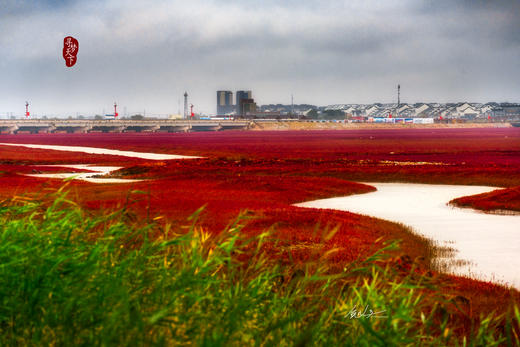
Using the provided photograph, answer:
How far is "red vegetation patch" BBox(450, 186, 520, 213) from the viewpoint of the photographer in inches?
998

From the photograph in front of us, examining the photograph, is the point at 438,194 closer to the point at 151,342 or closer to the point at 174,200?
the point at 174,200

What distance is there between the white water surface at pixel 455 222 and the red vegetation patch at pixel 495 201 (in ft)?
2.19

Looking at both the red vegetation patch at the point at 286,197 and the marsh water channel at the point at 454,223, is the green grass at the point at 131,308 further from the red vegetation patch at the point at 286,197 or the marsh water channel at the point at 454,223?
the marsh water channel at the point at 454,223

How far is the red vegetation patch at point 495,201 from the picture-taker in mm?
25344

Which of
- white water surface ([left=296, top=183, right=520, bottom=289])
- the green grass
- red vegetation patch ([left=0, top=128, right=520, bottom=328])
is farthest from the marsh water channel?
the green grass

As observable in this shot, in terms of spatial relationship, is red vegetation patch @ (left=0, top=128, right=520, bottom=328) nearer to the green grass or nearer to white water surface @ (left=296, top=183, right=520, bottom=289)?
the green grass

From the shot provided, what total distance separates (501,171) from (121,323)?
38319 millimetres

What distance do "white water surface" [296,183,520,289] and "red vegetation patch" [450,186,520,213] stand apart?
667 mm

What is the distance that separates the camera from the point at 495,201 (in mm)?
26172

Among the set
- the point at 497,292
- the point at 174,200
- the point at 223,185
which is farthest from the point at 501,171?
the point at 497,292

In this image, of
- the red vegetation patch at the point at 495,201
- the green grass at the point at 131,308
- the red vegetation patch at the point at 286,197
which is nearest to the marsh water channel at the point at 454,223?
the red vegetation patch at the point at 495,201

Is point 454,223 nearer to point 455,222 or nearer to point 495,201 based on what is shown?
point 455,222

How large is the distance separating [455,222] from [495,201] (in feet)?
14.8

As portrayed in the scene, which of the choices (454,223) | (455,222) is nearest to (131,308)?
(454,223)
